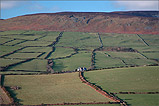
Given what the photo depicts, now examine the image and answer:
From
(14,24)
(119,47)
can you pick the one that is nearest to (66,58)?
(119,47)

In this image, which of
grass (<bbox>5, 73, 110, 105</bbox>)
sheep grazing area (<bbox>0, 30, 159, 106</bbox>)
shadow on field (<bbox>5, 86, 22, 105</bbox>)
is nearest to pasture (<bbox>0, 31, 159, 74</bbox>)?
sheep grazing area (<bbox>0, 30, 159, 106</bbox>)

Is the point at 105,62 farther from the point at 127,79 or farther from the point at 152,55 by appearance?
the point at 127,79

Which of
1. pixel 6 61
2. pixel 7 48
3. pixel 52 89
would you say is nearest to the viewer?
pixel 52 89

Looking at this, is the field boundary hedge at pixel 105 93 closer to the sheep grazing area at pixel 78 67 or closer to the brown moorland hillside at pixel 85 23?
the sheep grazing area at pixel 78 67

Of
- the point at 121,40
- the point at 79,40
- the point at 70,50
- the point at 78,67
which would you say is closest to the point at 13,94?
the point at 78,67

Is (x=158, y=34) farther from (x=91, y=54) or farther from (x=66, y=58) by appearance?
(x=66, y=58)

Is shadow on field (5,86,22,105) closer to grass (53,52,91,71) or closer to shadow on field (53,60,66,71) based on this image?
shadow on field (53,60,66,71)

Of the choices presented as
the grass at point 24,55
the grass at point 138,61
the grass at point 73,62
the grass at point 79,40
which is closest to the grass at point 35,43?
the grass at point 79,40
